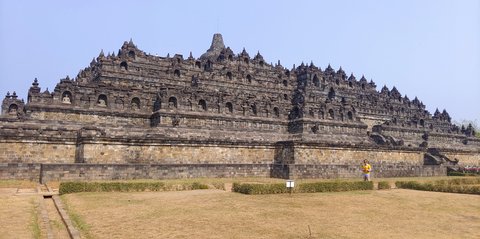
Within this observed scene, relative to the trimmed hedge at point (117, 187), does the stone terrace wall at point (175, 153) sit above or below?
above

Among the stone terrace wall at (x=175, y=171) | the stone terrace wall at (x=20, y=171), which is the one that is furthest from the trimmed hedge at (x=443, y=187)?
the stone terrace wall at (x=20, y=171)

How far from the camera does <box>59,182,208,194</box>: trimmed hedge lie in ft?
58.7

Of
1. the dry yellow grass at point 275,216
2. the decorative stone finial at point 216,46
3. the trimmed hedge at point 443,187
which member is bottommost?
the dry yellow grass at point 275,216

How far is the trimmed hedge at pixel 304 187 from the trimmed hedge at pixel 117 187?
9.22ft

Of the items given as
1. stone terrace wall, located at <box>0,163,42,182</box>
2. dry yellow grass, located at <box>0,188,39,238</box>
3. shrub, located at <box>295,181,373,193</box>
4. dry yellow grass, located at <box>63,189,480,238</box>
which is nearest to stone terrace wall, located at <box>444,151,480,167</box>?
shrub, located at <box>295,181,373,193</box>

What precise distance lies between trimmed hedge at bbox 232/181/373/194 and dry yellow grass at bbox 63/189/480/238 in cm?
94

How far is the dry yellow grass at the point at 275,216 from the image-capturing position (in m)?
10.0

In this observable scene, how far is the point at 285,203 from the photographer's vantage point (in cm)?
1498

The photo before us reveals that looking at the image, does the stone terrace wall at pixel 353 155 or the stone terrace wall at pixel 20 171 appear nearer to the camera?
the stone terrace wall at pixel 20 171

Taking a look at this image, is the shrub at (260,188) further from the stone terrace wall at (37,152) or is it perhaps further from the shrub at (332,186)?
the stone terrace wall at (37,152)

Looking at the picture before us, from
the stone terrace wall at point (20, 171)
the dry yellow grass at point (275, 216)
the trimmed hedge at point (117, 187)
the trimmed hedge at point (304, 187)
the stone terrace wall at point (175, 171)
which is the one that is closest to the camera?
the dry yellow grass at point (275, 216)

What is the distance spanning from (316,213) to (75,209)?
822 cm

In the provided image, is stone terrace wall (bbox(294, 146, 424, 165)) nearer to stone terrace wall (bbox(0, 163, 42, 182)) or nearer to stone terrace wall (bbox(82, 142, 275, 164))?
stone terrace wall (bbox(82, 142, 275, 164))

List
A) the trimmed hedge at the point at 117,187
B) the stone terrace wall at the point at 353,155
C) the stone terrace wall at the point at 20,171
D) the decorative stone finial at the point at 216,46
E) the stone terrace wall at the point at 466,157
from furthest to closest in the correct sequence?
the decorative stone finial at the point at 216,46, the stone terrace wall at the point at 466,157, the stone terrace wall at the point at 353,155, the stone terrace wall at the point at 20,171, the trimmed hedge at the point at 117,187
